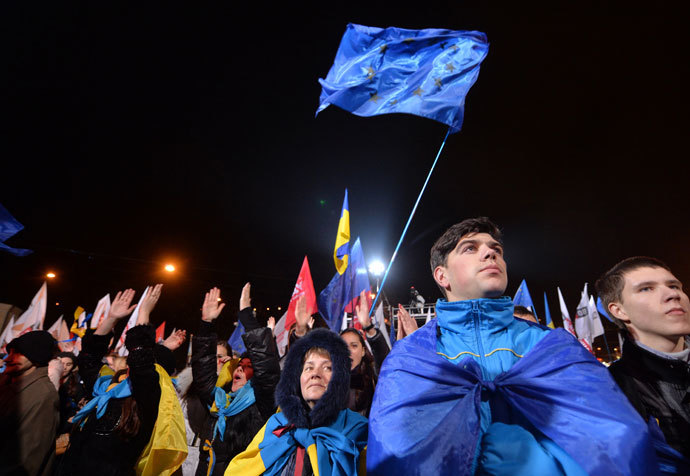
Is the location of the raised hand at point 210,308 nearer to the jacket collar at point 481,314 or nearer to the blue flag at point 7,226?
the jacket collar at point 481,314

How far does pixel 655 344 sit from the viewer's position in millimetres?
2035

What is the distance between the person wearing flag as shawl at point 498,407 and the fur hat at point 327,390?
1.04 meters

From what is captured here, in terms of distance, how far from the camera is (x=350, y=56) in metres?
5.35

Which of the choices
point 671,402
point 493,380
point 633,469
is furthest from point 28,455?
point 671,402

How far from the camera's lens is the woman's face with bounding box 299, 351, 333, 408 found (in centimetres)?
259

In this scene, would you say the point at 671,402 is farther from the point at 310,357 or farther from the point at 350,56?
the point at 350,56

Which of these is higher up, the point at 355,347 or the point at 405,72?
the point at 405,72

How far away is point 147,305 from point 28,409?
1349 millimetres

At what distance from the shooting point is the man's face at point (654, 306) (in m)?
1.96


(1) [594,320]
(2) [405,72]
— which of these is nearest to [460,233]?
(2) [405,72]

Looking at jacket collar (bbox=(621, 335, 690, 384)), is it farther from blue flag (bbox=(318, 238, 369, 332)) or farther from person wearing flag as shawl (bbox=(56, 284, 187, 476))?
blue flag (bbox=(318, 238, 369, 332))

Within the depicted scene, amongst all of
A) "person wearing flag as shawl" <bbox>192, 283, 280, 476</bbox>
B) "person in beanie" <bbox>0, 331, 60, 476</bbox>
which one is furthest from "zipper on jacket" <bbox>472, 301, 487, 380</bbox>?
"person in beanie" <bbox>0, 331, 60, 476</bbox>

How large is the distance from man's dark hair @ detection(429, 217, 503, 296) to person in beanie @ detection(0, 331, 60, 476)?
409cm

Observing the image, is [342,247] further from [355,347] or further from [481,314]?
[481,314]
